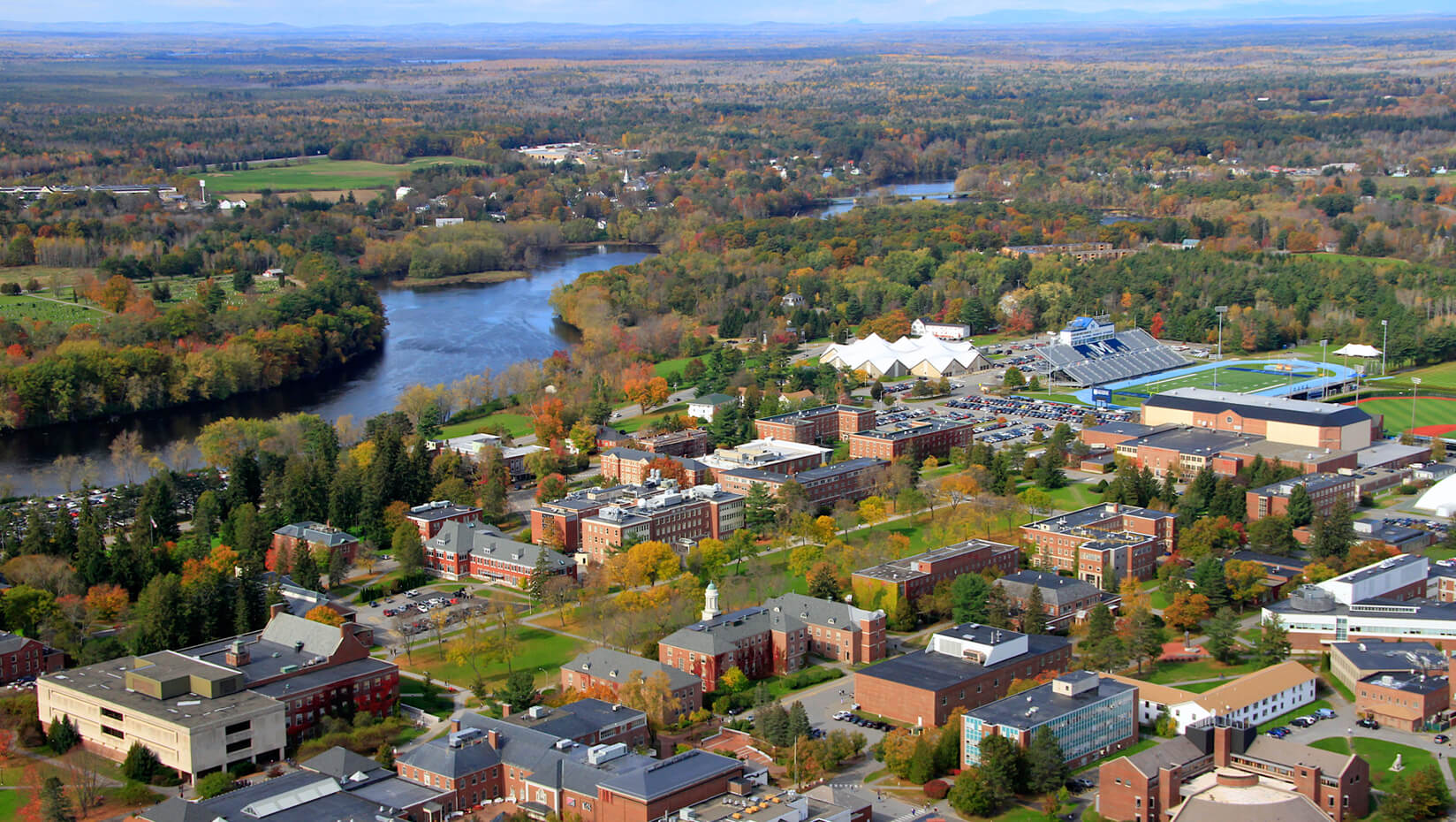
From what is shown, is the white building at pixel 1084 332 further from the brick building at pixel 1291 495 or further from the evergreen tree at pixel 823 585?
the evergreen tree at pixel 823 585

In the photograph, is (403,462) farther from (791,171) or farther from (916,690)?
(791,171)

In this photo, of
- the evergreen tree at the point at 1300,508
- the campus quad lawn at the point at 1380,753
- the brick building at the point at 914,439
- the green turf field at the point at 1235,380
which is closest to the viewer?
the campus quad lawn at the point at 1380,753

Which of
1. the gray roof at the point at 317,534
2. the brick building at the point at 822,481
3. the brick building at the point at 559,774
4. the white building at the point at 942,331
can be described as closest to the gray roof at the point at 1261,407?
the brick building at the point at 822,481

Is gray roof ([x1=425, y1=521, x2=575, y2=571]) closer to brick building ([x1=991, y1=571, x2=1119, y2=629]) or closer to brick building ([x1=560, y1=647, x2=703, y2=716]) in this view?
brick building ([x1=560, y1=647, x2=703, y2=716])

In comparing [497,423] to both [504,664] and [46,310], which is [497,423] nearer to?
[504,664]

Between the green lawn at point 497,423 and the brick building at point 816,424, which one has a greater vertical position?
the brick building at point 816,424

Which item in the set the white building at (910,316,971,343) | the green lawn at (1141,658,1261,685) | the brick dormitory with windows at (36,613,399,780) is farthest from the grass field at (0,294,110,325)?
the green lawn at (1141,658,1261,685)
